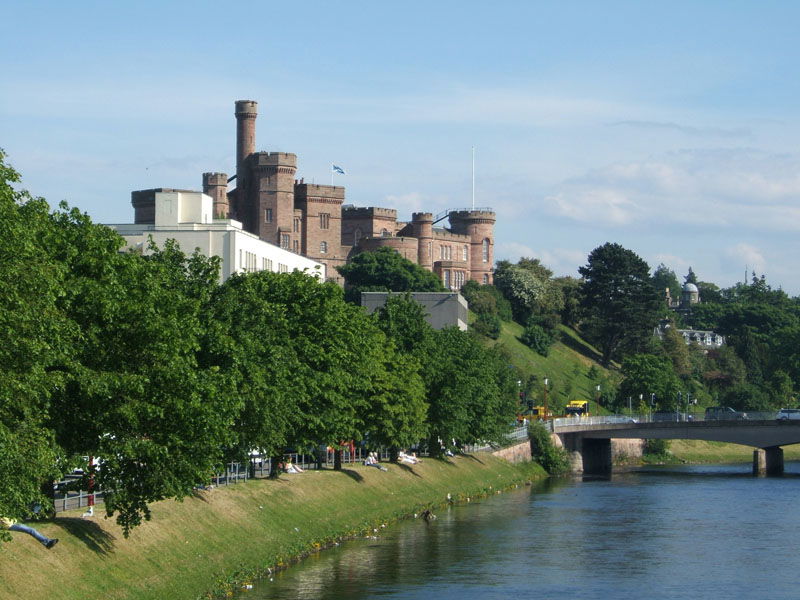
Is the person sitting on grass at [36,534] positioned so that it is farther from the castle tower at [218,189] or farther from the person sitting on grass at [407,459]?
the castle tower at [218,189]

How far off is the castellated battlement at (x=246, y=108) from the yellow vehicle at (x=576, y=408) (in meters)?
64.8

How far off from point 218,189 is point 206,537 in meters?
147

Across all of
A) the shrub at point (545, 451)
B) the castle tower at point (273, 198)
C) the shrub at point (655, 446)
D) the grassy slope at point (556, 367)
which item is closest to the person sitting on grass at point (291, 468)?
the shrub at point (545, 451)

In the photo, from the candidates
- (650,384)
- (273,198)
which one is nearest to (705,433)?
(650,384)

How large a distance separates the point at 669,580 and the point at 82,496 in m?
23.2

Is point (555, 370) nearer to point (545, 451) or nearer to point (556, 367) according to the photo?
point (556, 367)

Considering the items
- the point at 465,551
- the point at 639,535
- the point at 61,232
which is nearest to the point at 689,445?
the point at 639,535

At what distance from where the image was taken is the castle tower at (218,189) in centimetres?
19462

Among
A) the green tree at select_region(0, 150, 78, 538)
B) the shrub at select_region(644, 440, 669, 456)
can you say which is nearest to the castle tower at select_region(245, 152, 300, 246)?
the shrub at select_region(644, 440, 669, 456)

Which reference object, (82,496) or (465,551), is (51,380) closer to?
(82,496)

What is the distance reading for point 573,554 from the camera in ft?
209

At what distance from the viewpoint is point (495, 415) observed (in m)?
105

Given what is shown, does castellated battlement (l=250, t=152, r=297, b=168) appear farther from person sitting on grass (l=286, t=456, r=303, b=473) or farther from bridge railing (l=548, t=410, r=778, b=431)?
person sitting on grass (l=286, t=456, r=303, b=473)

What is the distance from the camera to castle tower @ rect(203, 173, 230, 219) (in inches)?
7662
